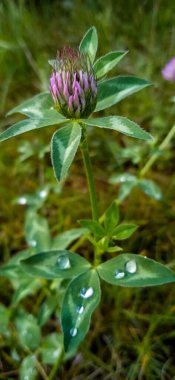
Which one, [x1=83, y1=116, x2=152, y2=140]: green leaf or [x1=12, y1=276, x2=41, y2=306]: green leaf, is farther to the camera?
[x1=12, y1=276, x2=41, y2=306]: green leaf

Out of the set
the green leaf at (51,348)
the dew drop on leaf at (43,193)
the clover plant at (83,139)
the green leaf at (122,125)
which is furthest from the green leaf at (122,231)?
the dew drop on leaf at (43,193)

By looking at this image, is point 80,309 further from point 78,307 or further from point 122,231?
point 122,231

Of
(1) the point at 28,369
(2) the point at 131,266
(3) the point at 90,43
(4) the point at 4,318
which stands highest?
(3) the point at 90,43

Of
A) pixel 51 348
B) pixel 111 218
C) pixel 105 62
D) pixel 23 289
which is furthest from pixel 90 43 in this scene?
pixel 51 348

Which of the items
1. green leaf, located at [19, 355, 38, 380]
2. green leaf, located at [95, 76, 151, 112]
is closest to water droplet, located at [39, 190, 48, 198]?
green leaf, located at [19, 355, 38, 380]

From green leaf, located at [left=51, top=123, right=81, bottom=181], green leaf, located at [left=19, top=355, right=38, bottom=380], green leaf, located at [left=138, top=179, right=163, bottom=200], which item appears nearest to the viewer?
green leaf, located at [left=51, top=123, right=81, bottom=181]

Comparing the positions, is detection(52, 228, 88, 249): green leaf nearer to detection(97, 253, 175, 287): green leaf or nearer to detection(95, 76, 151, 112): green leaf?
detection(97, 253, 175, 287): green leaf
